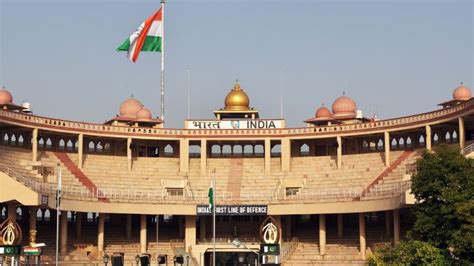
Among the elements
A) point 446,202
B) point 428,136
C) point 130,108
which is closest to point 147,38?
point 130,108

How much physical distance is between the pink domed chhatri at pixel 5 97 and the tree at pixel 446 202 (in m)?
46.5

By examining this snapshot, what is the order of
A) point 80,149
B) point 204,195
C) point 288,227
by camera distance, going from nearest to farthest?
point 204,195, point 288,227, point 80,149

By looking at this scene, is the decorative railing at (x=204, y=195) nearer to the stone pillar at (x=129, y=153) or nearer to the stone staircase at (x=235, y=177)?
the stone staircase at (x=235, y=177)

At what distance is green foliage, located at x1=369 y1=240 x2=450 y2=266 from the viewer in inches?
2206

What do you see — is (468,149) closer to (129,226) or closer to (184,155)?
(184,155)

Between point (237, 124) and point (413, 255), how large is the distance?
43.1 m

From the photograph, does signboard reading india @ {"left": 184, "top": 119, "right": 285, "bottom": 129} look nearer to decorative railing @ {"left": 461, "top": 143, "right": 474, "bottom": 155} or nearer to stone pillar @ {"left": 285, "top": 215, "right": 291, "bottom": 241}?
stone pillar @ {"left": 285, "top": 215, "right": 291, "bottom": 241}

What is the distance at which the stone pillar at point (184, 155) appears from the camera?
96375 millimetres

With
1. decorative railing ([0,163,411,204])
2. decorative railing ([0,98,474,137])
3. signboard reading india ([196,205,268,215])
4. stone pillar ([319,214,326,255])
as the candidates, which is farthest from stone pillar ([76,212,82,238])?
stone pillar ([319,214,326,255])

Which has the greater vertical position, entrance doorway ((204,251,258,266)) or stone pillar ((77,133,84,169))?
stone pillar ((77,133,84,169))

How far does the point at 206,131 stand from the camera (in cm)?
9644

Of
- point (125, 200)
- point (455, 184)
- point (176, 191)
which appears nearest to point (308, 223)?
point (176, 191)

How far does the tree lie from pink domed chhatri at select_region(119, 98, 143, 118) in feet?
154

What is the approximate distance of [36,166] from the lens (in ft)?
282
